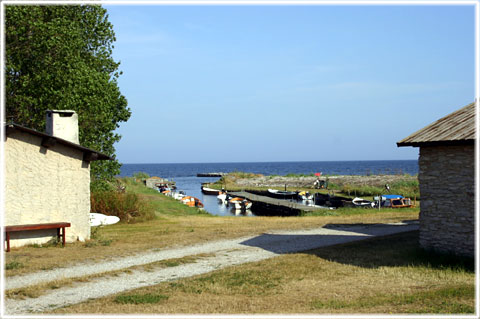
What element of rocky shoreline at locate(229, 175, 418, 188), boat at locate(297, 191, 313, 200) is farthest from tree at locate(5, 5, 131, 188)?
rocky shoreline at locate(229, 175, 418, 188)

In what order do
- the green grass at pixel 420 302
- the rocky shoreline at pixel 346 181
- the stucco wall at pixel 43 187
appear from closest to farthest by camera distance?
the green grass at pixel 420 302
the stucco wall at pixel 43 187
the rocky shoreline at pixel 346 181

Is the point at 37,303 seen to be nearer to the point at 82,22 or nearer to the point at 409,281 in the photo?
the point at 409,281

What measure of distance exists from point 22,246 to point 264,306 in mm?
11482

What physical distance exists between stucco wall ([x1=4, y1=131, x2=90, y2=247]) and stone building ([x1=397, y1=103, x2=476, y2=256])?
1204 centimetres

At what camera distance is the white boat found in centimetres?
2528

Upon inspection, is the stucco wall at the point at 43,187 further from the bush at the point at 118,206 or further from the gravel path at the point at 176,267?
the bush at the point at 118,206

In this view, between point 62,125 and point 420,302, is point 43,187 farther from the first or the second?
point 420,302

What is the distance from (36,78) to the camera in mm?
24484

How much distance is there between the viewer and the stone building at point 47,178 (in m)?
18.3

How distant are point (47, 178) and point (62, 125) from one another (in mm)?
2586

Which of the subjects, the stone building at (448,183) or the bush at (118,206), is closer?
the stone building at (448,183)

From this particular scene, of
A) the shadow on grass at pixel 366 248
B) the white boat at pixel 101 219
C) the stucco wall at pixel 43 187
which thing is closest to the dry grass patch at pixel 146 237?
the white boat at pixel 101 219

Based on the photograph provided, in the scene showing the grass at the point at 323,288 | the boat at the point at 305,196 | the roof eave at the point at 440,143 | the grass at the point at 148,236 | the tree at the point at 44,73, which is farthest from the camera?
the boat at the point at 305,196

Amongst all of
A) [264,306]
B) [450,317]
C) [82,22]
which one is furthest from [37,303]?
[82,22]
